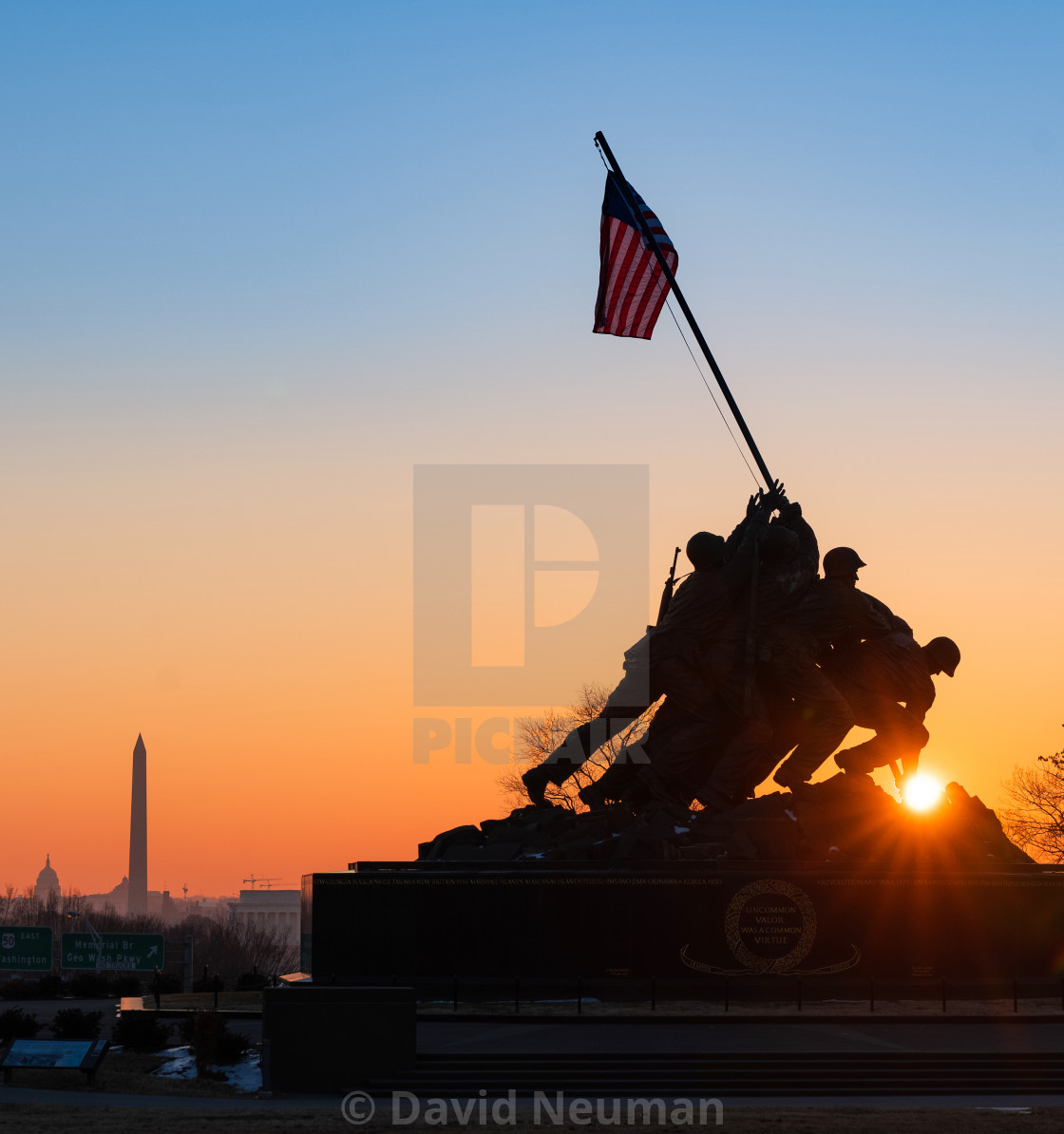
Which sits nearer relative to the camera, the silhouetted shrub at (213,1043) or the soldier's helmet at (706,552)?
the silhouetted shrub at (213,1043)

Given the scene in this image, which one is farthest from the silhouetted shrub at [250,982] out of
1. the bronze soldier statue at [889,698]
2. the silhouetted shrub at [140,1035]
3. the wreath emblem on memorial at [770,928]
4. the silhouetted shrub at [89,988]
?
the bronze soldier statue at [889,698]

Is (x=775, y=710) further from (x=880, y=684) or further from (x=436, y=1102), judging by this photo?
(x=436, y=1102)

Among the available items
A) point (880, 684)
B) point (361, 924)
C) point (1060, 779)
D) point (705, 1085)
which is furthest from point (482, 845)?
point (1060, 779)

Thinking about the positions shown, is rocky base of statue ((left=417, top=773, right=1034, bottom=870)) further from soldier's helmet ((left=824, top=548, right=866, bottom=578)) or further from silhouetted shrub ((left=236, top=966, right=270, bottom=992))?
silhouetted shrub ((left=236, top=966, right=270, bottom=992))

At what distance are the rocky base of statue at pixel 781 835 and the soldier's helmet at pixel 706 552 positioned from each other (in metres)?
4.29

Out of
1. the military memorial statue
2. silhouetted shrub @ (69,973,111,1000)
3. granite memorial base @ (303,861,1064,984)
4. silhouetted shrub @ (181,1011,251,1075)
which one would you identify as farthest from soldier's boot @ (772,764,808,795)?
silhouetted shrub @ (69,973,111,1000)

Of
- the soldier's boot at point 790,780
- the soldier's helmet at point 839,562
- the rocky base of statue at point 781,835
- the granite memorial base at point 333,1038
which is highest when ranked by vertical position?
the soldier's helmet at point 839,562

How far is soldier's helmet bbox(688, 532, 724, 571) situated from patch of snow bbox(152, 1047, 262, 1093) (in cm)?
1251

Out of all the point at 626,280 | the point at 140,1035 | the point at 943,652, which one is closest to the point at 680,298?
the point at 626,280

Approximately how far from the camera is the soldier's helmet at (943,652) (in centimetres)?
2917

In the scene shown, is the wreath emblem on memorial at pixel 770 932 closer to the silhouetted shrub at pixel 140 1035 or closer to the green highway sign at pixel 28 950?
the silhouetted shrub at pixel 140 1035

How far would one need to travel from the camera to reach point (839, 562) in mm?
28719

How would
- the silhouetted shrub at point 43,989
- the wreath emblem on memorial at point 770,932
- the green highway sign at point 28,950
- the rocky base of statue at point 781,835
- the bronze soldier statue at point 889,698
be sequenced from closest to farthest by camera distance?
the wreath emblem on memorial at point 770,932
the rocky base of statue at point 781,835
the bronze soldier statue at point 889,698
the silhouetted shrub at point 43,989
the green highway sign at point 28,950

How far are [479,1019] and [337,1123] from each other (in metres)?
6.67
